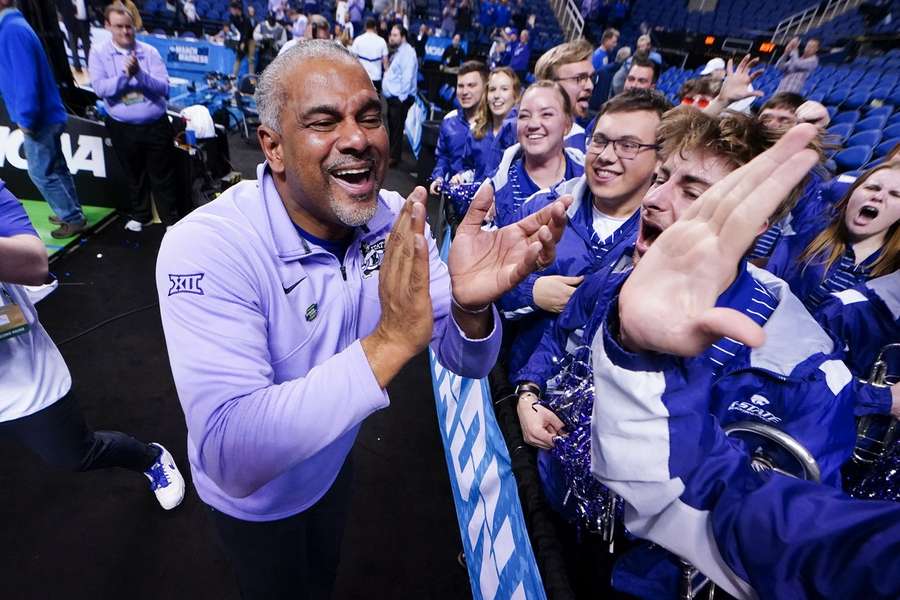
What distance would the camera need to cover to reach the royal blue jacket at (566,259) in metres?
1.96

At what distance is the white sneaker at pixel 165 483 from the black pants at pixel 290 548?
0.93 metres

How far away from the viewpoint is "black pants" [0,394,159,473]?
170 cm

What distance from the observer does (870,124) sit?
5.69 m

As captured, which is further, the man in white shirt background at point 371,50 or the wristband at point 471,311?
the man in white shirt background at point 371,50

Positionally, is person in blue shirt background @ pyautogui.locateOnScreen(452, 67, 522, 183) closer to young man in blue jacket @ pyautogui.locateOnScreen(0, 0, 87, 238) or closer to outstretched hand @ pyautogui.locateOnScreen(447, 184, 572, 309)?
outstretched hand @ pyautogui.locateOnScreen(447, 184, 572, 309)

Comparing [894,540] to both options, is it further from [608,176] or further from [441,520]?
[441,520]

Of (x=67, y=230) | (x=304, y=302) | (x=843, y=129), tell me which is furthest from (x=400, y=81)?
(x=304, y=302)

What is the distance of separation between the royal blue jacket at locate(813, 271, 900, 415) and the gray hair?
2.07 meters

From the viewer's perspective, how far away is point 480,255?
120 cm

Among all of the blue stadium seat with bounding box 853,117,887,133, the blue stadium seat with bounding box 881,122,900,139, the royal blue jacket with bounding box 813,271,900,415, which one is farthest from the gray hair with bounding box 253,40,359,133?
the blue stadium seat with bounding box 853,117,887,133

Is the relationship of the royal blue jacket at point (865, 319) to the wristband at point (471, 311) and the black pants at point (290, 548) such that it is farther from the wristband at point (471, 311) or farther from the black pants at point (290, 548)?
the black pants at point (290, 548)

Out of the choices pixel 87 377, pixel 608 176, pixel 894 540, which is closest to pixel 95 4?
pixel 87 377

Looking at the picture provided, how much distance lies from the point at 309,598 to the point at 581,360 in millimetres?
1307

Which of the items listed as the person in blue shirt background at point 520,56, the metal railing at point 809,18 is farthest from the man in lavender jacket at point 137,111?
the metal railing at point 809,18
